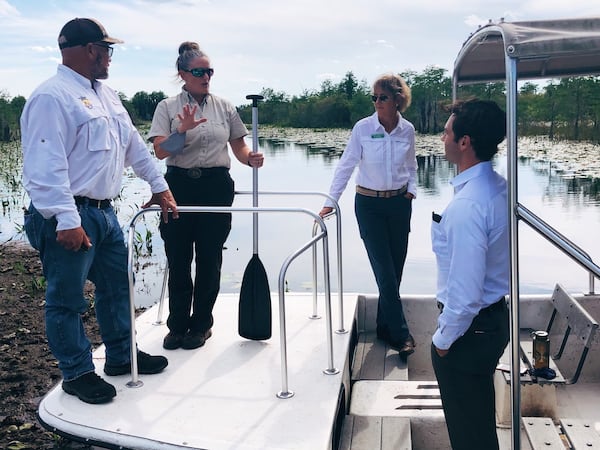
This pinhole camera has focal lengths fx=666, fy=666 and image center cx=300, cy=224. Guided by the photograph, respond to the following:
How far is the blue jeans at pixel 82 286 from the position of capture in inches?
106

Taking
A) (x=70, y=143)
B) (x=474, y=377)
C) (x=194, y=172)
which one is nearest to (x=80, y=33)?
(x=70, y=143)

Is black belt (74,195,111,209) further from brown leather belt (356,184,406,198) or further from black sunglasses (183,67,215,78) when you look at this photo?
brown leather belt (356,184,406,198)

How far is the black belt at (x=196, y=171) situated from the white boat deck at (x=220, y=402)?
92cm

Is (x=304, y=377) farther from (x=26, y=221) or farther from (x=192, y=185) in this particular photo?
(x=26, y=221)

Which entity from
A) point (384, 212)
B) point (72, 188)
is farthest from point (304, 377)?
point (72, 188)

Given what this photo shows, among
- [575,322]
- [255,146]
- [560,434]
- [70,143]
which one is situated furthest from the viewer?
[255,146]

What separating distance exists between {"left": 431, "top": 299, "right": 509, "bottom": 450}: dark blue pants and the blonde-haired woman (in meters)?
1.54

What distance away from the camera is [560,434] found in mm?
2934

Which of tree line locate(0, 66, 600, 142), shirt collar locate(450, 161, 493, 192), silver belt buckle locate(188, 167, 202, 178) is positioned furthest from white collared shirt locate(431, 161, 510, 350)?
tree line locate(0, 66, 600, 142)

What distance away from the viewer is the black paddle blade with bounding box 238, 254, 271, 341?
3.44 metres

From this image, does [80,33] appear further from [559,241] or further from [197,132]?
[559,241]

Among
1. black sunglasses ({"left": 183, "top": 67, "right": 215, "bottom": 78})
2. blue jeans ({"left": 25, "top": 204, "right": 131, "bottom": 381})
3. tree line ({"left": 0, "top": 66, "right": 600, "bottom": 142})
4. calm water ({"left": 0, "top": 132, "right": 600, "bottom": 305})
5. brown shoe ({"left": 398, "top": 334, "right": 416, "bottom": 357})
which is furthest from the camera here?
tree line ({"left": 0, "top": 66, "right": 600, "bottom": 142})

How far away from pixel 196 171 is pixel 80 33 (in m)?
0.88

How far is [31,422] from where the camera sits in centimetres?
404
